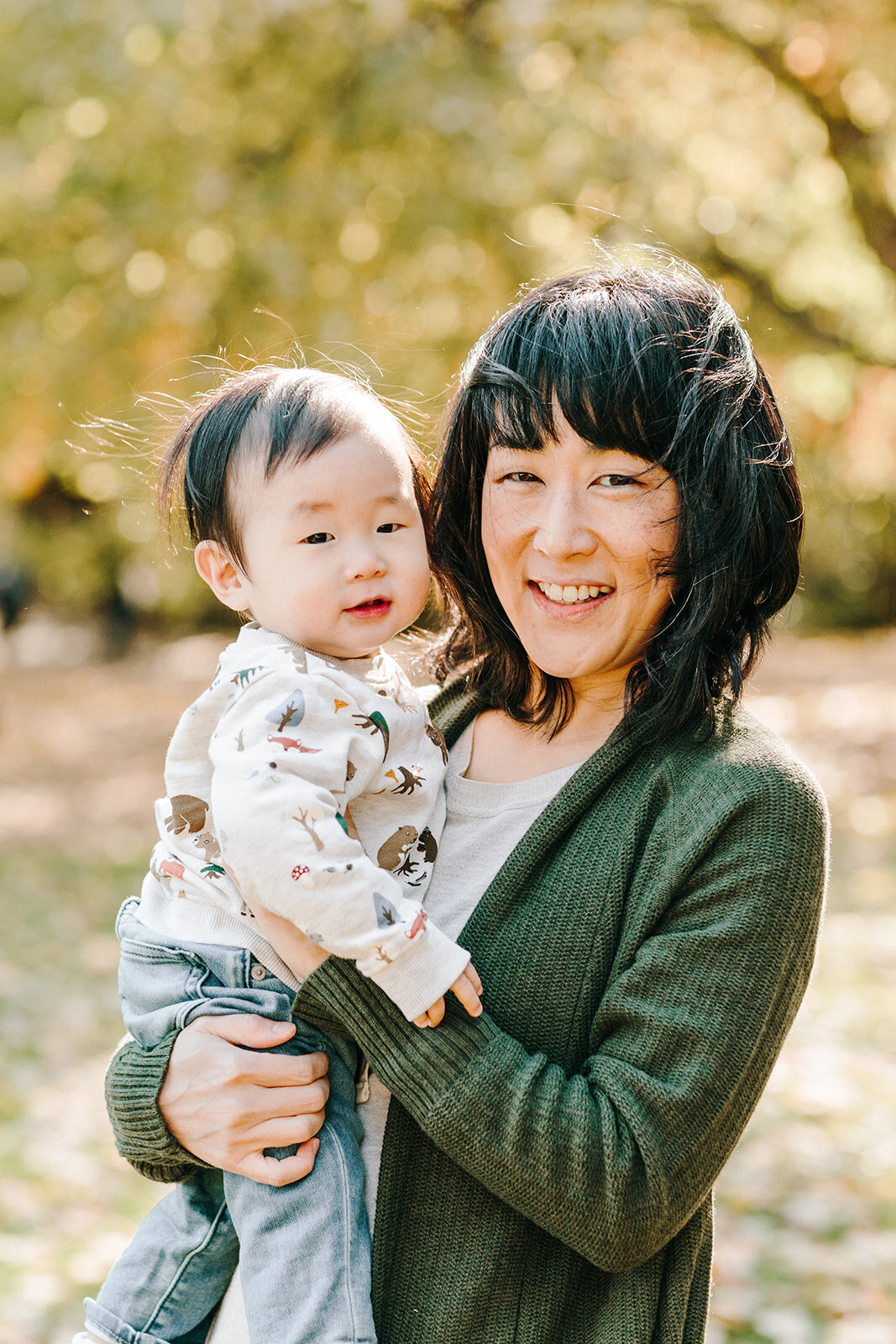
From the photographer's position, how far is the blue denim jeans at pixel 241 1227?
1.71 meters

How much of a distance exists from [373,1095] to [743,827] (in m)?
0.68

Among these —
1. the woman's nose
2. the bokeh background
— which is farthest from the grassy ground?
the woman's nose

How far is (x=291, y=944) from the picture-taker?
180 cm

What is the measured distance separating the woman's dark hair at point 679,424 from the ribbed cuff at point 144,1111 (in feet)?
2.83

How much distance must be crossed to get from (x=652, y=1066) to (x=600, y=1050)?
8cm

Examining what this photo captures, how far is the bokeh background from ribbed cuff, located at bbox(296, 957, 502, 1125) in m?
3.44

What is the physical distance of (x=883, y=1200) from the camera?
14.5ft

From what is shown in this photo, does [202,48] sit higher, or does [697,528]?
[202,48]

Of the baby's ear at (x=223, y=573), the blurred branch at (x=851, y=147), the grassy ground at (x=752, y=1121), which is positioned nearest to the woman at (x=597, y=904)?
the baby's ear at (x=223, y=573)

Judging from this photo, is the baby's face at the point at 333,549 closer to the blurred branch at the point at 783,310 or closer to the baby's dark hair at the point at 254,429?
the baby's dark hair at the point at 254,429

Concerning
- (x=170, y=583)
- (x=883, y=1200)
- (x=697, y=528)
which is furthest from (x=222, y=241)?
(x=170, y=583)

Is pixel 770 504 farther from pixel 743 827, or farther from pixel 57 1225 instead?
pixel 57 1225

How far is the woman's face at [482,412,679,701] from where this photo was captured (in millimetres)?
1809

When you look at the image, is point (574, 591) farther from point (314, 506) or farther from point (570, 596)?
point (314, 506)
